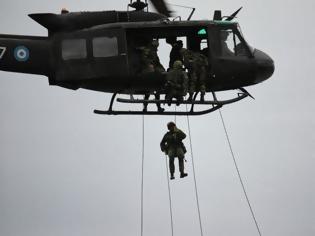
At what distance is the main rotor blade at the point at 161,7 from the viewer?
3294 centimetres

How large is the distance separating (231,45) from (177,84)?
2.09 m

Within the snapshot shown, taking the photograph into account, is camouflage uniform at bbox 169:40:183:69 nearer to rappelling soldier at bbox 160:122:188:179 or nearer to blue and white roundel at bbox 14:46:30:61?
rappelling soldier at bbox 160:122:188:179

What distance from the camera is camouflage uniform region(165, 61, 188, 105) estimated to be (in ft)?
109

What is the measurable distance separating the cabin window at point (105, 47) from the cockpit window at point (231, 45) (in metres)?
3.01

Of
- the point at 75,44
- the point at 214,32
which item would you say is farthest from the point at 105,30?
the point at 214,32

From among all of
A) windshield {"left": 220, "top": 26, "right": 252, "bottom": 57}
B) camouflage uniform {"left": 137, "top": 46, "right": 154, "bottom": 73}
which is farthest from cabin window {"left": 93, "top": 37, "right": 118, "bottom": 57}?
windshield {"left": 220, "top": 26, "right": 252, "bottom": 57}

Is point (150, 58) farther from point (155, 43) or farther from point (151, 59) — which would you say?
point (155, 43)

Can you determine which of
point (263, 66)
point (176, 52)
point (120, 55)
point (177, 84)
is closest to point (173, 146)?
point (177, 84)

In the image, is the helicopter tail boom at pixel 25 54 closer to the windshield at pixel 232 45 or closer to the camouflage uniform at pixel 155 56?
the camouflage uniform at pixel 155 56

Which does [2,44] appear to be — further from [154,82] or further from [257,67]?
[257,67]

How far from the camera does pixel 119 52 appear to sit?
109ft

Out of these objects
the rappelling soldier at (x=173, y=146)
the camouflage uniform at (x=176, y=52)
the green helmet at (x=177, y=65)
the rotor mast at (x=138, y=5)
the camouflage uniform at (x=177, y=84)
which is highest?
the rotor mast at (x=138, y=5)

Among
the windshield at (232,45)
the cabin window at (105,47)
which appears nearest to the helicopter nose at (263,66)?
the windshield at (232,45)

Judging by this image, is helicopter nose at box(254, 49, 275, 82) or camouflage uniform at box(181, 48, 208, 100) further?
helicopter nose at box(254, 49, 275, 82)
